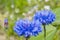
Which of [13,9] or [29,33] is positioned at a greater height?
[13,9]

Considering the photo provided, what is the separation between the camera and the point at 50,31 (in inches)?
53.4

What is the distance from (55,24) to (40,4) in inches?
39.7

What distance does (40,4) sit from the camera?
252cm

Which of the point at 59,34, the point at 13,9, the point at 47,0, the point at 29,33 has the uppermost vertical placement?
the point at 13,9

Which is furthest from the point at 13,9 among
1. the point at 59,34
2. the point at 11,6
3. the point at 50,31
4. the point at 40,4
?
the point at 50,31

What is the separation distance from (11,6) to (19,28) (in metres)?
1.68

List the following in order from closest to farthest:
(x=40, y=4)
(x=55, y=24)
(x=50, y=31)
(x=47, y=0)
Answer: (x=50, y=31)
(x=55, y=24)
(x=47, y=0)
(x=40, y=4)

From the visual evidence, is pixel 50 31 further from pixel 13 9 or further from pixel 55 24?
pixel 13 9

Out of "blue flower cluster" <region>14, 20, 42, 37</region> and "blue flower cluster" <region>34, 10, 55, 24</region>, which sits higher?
"blue flower cluster" <region>34, 10, 55, 24</region>

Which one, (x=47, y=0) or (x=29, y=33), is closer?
(x=29, y=33)

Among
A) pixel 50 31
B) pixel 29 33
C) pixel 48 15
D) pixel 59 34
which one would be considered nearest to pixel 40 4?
pixel 59 34

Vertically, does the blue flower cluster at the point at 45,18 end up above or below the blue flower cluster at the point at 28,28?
above

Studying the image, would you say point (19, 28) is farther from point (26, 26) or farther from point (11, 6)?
point (11, 6)

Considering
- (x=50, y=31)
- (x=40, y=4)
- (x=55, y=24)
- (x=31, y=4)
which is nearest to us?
(x=50, y=31)
